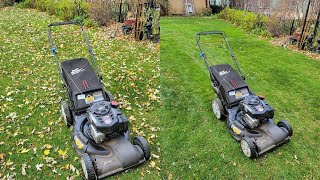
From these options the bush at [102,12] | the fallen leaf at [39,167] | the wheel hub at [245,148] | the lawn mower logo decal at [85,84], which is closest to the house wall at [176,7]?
the bush at [102,12]

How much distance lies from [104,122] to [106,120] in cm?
5

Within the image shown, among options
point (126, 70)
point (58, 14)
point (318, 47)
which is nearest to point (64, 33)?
point (58, 14)

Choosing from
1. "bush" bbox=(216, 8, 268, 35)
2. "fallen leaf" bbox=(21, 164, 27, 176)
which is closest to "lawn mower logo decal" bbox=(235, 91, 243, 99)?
"fallen leaf" bbox=(21, 164, 27, 176)

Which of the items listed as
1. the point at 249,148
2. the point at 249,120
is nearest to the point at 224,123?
the point at 249,120

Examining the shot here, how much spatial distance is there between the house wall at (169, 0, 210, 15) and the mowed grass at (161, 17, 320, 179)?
20.4ft

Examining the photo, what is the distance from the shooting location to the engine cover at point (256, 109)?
4410mm

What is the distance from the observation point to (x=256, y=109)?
4480mm

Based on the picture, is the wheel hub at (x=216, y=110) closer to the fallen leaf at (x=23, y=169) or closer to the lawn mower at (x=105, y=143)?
the lawn mower at (x=105, y=143)

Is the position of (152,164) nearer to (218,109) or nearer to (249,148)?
(249,148)

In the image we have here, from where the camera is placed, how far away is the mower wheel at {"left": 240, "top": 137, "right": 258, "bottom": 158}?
168 inches

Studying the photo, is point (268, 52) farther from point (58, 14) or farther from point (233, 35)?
point (58, 14)

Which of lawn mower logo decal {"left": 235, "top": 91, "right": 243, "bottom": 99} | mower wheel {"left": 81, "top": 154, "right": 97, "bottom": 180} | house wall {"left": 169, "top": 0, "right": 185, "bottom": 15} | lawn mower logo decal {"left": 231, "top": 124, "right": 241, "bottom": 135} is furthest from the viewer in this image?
house wall {"left": 169, "top": 0, "right": 185, "bottom": 15}

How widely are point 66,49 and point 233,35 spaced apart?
661 centimetres

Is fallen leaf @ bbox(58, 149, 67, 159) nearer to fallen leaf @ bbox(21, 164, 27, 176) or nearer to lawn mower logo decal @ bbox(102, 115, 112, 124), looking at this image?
fallen leaf @ bbox(21, 164, 27, 176)
